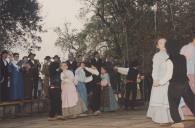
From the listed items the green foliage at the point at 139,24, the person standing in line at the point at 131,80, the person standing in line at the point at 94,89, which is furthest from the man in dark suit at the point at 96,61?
the green foliage at the point at 139,24

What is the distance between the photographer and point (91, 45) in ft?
136

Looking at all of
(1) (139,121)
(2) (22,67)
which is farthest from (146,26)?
(1) (139,121)

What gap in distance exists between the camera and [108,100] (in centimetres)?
1817

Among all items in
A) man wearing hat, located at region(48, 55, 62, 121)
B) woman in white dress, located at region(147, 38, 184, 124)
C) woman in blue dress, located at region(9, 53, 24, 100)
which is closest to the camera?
woman in white dress, located at region(147, 38, 184, 124)

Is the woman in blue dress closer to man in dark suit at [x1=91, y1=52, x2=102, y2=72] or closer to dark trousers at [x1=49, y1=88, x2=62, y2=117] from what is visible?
dark trousers at [x1=49, y1=88, x2=62, y2=117]

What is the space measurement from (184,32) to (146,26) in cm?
329

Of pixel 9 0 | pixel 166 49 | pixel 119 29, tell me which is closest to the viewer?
pixel 166 49

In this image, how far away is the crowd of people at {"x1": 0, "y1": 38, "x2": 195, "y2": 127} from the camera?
11.2 metres

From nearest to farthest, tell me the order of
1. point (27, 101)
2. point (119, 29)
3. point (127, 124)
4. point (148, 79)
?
point (127, 124), point (27, 101), point (148, 79), point (119, 29)

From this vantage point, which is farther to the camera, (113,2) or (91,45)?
(91,45)

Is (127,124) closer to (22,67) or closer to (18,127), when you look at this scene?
(18,127)

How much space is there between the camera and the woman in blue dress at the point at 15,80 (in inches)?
684

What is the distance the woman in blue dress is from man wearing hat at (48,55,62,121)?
209 centimetres

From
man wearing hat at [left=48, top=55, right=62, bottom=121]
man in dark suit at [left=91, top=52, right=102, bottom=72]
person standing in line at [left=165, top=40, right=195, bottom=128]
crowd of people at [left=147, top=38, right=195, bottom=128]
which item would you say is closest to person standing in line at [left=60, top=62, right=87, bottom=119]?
man wearing hat at [left=48, top=55, right=62, bottom=121]
